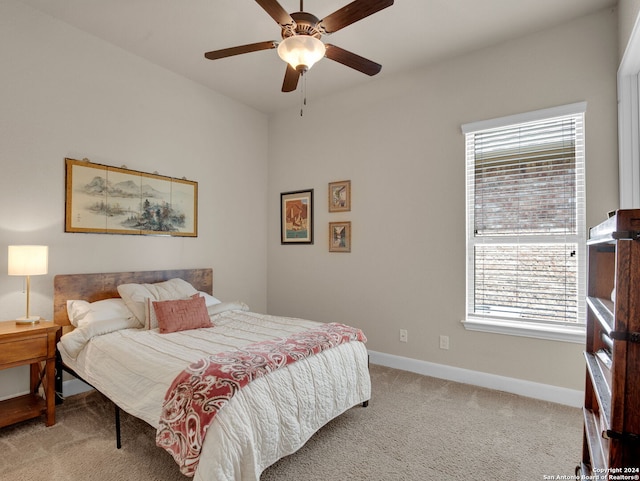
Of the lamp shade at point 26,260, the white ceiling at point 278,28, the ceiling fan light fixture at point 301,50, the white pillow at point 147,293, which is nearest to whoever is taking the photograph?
the ceiling fan light fixture at point 301,50

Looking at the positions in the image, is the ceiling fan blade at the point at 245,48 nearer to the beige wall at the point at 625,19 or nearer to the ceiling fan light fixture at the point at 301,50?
the ceiling fan light fixture at the point at 301,50

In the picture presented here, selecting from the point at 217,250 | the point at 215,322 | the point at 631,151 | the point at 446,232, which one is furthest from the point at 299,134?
the point at 631,151

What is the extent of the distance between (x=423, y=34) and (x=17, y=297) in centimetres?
390

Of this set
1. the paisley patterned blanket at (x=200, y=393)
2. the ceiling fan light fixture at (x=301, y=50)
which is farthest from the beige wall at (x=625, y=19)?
the paisley patterned blanket at (x=200, y=393)

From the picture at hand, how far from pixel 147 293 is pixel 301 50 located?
2359 millimetres

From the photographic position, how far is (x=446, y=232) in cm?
336

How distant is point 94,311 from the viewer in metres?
2.73

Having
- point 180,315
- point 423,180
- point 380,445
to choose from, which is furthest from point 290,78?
point 380,445

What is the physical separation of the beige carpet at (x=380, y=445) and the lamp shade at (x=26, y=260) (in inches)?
42.4

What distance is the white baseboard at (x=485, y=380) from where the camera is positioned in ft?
9.11

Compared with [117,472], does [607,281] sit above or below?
above

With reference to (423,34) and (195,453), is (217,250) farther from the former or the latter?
(423,34)

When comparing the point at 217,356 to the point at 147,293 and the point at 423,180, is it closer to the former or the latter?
the point at 147,293

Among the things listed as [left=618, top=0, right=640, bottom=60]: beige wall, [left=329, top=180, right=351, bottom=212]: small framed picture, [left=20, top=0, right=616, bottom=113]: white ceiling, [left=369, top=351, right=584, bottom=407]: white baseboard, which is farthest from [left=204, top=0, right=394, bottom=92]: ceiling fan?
[left=369, top=351, right=584, bottom=407]: white baseboard
